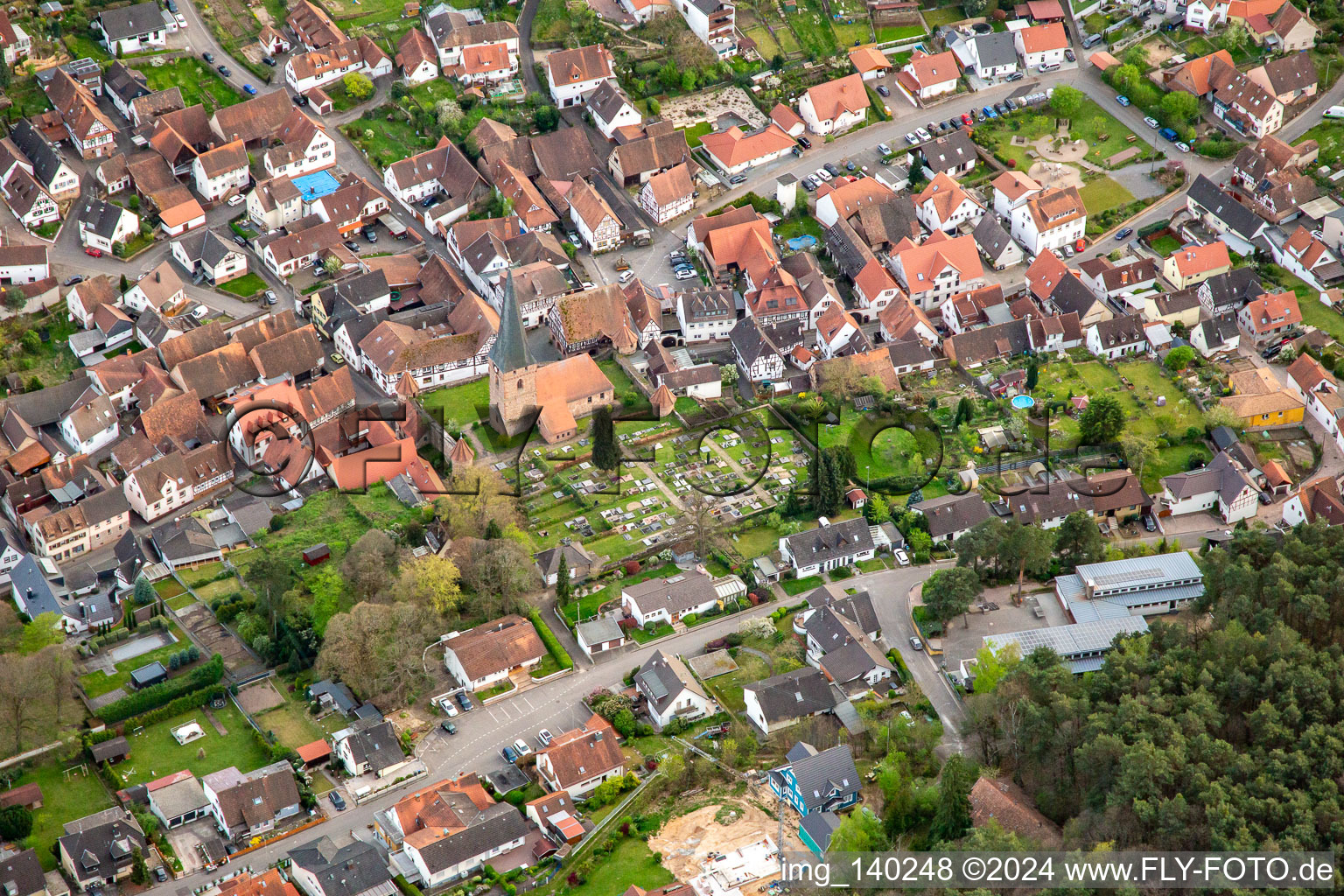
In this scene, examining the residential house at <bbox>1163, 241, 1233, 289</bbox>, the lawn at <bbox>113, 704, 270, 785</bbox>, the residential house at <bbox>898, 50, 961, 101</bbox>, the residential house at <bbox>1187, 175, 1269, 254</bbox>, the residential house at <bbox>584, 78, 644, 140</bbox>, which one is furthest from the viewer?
the residential house at <bbox>898, 50, 961, 101</bbox>

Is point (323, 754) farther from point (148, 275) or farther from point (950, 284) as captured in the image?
point (950, 284)

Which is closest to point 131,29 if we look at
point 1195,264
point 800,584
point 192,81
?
point 192,81

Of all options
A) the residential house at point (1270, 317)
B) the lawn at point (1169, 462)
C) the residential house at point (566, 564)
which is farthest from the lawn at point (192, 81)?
the residential house at point (1270, 317)

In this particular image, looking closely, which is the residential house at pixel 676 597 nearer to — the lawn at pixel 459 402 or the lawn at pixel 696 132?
the lawn at pixel 459 402

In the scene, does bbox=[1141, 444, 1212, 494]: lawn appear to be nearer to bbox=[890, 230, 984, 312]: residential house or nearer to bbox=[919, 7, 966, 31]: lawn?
bbox=[890, 230, 984, 312]: residential house

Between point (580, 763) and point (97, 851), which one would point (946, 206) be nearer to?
point (580, 763)

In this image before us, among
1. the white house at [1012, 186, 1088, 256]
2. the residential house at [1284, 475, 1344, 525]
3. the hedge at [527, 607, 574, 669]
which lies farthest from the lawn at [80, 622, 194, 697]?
the white house at [1012, 186, 1088, 256]

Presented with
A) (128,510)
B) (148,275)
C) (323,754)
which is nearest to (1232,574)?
(323,754)
